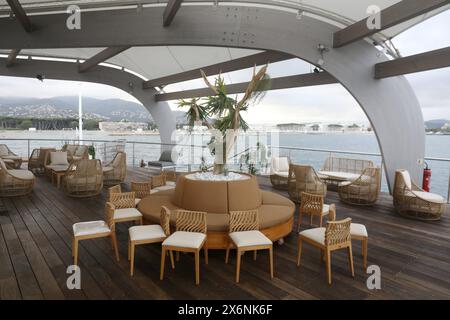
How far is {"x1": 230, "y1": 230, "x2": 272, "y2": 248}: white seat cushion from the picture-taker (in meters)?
2.81

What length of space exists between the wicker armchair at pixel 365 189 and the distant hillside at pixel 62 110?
8577 millimetres

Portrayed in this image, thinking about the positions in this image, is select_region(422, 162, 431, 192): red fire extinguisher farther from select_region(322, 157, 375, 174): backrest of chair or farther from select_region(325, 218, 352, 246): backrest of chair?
select_region(325, 218, 352, 246): backrest of chair

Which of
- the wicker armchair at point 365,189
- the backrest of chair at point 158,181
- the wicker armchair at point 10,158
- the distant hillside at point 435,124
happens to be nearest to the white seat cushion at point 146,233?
the backrest of chair at point 158,181

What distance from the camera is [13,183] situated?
5.93 metres

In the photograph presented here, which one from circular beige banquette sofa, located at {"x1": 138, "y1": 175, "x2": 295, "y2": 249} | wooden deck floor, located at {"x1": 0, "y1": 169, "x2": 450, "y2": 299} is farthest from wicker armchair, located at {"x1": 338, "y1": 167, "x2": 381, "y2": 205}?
circular beige banquette sofa, located at {"x1": 138, "y1": 175, "x2": 295, "y2": 249}

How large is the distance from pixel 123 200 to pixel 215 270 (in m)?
1.70

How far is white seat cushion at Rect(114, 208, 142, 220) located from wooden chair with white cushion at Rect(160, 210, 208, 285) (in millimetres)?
726

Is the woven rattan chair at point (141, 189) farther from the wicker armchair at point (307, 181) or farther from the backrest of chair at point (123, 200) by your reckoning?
the wicker armchair at point (307, 181)

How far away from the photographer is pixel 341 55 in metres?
5.79

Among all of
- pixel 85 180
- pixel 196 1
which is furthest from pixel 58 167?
pixel 196 1

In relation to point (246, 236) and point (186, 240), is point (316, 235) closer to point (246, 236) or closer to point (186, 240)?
point (246, 236)
